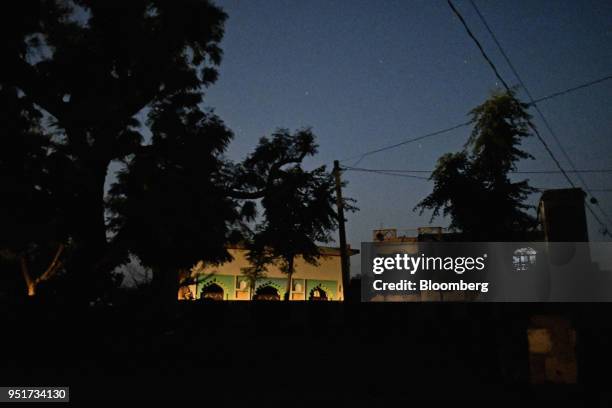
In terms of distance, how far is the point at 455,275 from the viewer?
2506cm

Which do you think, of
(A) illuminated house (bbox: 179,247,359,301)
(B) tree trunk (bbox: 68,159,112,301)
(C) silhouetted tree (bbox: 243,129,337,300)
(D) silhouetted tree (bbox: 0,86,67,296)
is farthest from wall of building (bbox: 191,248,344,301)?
(D) silhouetted tree (bbox: 0,86,67,296)

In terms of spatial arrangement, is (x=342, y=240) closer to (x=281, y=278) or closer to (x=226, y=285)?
(x=281, y=278)

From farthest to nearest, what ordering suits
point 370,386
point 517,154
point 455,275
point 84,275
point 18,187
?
point 455,275
point 517,154
point 84,275
point 18,187
point 370,386

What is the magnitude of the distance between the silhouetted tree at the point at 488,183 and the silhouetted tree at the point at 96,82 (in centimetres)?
1405

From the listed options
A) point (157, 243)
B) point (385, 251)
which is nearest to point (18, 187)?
point (157, 243)

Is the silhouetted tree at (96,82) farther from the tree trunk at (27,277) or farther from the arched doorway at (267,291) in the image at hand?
the arched doorway at (267,291)

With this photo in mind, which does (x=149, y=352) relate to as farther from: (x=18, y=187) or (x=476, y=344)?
(x=476, y=344)

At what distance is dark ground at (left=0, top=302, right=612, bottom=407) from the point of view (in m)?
6.04

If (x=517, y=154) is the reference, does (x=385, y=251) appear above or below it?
below

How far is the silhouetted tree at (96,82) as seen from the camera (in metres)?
11.1

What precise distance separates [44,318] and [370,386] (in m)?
7.34

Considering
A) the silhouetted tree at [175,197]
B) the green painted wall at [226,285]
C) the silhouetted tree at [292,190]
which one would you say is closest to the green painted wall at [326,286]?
the green painted wall at [226,285]

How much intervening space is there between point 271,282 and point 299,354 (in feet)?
57.3

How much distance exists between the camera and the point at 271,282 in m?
27.6
